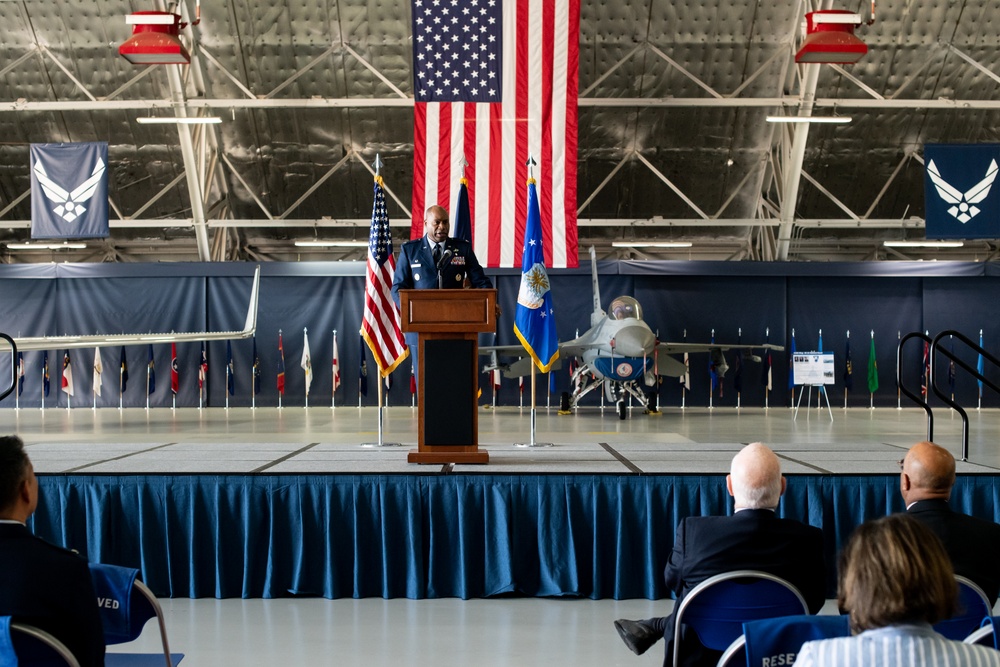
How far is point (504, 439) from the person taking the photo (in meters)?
9.21

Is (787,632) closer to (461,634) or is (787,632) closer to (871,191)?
(461,634)

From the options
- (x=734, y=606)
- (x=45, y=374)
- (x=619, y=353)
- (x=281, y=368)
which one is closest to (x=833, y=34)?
(x=619, y=353)

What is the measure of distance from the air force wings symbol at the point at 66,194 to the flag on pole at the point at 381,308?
7.61 m

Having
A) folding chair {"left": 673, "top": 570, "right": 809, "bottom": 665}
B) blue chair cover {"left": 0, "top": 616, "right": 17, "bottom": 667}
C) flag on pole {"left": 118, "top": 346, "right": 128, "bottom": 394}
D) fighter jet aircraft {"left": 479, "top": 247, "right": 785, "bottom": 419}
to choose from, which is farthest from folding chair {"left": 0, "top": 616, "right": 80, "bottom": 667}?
flag on pole {"left": 118, "top": 346, "right": 128, "bottom": 394}

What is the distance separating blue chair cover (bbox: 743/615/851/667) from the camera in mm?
1738

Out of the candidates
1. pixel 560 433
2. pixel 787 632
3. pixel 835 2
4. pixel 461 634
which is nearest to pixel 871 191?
pixel 835 2

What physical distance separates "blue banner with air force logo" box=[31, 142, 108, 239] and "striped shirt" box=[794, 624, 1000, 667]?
1261 centimetres

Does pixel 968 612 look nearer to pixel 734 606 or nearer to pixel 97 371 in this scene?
pixel 734 606

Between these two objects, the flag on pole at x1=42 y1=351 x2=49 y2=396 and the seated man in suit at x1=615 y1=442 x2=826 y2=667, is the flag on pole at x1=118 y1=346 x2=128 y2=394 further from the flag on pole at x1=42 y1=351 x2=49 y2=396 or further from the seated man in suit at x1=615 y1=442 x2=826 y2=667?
the seated man in suit at x1=615 y1=442 x2=826 y2=667

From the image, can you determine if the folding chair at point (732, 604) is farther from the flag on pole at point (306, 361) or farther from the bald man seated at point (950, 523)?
the flag on pole at point (306, 361)

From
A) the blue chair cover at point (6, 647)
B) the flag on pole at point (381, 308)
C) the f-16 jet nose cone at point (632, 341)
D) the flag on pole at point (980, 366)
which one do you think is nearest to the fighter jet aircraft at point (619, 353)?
the f-16 jet nose cone at point (632, 341)

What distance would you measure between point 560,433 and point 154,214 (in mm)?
11419

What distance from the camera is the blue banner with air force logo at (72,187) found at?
1233 centimetres

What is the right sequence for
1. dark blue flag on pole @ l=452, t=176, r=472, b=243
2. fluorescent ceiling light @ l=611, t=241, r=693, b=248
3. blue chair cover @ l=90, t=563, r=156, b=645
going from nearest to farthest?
1. blue chair cover @ l=90, t=563, r=156, b=645
2. dark blue flag on pole @ l=452, t=176, r=472, b=243
3. fluorescent ceiling light @ l=611, t=241, r=693, b=248
